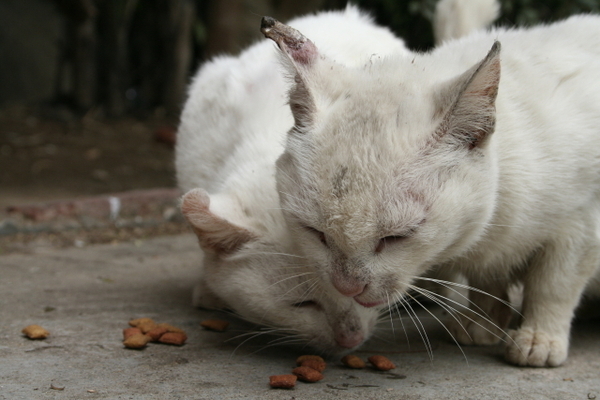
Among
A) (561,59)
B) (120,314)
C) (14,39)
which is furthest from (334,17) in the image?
(14,39)

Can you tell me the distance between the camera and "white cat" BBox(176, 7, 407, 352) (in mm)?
2562

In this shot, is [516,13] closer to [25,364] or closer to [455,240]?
[455,240]

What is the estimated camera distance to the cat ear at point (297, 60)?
2.22 m

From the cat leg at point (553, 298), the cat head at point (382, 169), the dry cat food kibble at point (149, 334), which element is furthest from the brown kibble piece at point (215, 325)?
the cat leg at point (553, 298)

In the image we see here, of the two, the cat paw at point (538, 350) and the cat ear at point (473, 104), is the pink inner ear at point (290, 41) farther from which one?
the cat paw at point (538, 350)

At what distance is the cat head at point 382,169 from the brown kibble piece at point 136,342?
0.81 meters

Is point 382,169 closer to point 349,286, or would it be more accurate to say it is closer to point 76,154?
point 349,286

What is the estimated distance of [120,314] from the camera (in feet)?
10.2

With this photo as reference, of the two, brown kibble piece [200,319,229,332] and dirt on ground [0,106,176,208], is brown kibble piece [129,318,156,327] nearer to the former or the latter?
brown kibble piece [200,319,229,332]

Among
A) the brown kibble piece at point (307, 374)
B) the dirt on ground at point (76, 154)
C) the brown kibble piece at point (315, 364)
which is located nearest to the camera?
the brown kibble piece at point (307, 374)

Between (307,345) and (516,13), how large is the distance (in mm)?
4577

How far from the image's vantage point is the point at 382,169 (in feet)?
6.63

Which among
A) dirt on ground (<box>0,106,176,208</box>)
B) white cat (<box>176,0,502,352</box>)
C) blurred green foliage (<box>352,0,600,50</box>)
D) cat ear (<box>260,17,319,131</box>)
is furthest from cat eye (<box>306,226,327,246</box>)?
dirt on ground (<box>0,106,176,208</box>)

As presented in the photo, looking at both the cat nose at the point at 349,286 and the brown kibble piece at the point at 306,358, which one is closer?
the cat nose at the point at 349,286
